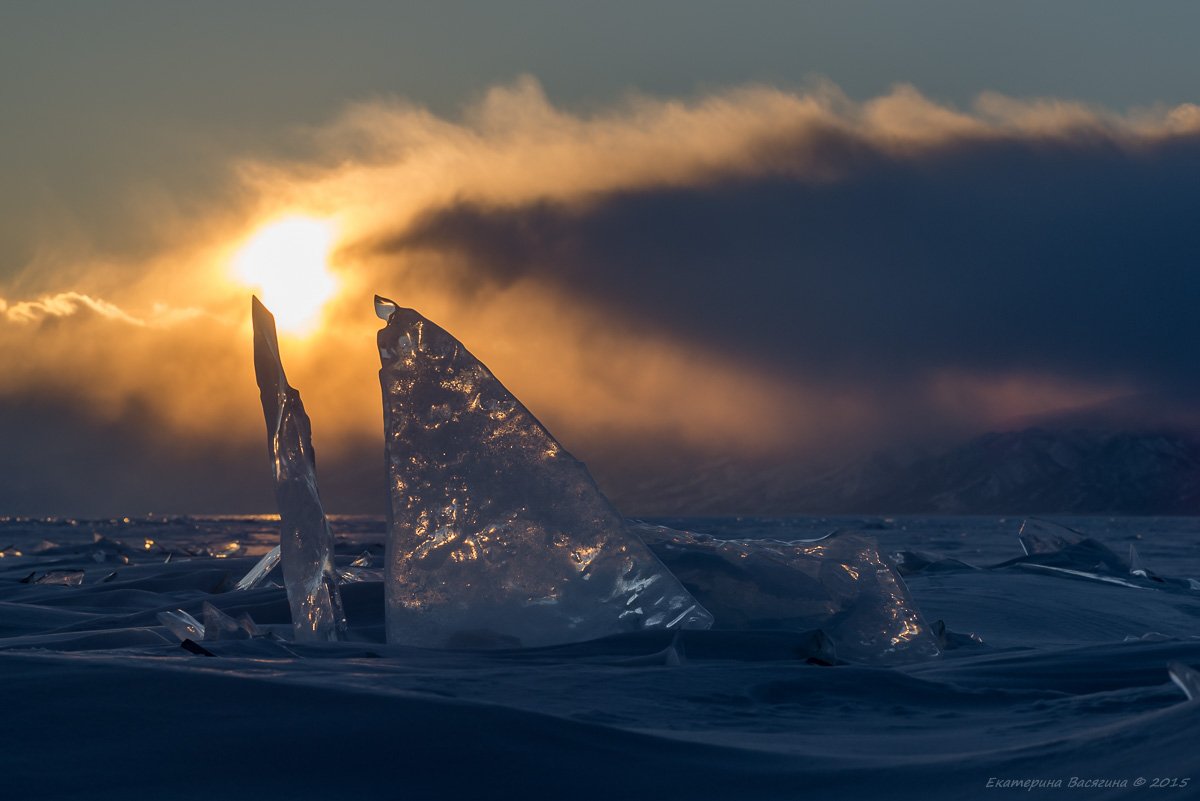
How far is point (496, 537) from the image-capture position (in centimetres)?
328

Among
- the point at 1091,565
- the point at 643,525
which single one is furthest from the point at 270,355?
the point at 1091,565

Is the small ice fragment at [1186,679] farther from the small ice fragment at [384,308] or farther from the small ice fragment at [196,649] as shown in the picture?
the small ice fragment at [384,308]

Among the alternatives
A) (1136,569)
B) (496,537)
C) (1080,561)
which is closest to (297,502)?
(496,537)

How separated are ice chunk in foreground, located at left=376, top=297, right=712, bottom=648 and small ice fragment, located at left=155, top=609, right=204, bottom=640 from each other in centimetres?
53

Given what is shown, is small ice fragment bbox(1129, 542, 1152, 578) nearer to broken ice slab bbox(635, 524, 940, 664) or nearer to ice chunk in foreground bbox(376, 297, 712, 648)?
broken ice slab bbox(635, 524, 940, 664)

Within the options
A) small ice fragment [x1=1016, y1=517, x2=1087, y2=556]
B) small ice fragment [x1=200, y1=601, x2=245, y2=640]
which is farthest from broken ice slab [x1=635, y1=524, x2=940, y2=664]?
small ice fragment [x1=1016, y1=517, x2=1087, y2=556]

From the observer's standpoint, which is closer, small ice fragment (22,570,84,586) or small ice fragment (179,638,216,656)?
small ice fragment (179,638,216,656)

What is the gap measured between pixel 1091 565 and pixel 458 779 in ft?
23.6

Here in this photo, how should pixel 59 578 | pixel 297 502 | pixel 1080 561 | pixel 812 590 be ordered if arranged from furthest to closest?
1. pixel 1080 561
2. pixel 59 578
3. pixel 812 590
4. pixel 297 502

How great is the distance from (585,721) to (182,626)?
63.7 inches

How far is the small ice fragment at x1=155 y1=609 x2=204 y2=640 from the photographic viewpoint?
3.04 m

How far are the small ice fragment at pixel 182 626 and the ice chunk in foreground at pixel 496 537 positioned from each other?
1.74ft

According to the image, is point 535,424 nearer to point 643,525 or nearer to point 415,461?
point 415,461

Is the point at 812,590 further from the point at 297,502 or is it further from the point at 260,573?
the point at 260,573
